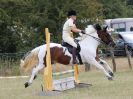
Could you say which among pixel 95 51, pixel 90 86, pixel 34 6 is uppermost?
pixel 34 6

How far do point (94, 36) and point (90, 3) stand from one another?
68.7 feet

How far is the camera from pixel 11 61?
24.6 metres

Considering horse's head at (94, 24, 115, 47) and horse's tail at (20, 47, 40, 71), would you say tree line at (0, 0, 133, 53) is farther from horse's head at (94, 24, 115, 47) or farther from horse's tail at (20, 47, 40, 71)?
horse's tail at (20, 47, 40, 71)

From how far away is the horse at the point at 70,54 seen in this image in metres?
13.7

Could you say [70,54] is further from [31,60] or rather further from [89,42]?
[31,60]

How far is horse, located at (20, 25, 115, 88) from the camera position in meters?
13.7

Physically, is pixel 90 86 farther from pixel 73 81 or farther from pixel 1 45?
pixel 1 45

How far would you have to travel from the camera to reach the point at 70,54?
45.2ft

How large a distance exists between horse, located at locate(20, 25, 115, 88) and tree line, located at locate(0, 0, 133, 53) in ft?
64.8

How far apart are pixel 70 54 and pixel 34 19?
2059cm

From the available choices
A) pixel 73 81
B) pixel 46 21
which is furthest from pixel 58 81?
pixel 46 21

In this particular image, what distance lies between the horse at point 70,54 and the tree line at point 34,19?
19.7m

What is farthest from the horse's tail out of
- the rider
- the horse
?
the rider

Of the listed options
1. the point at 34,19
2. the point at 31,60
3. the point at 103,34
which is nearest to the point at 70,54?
the point at 31,60
